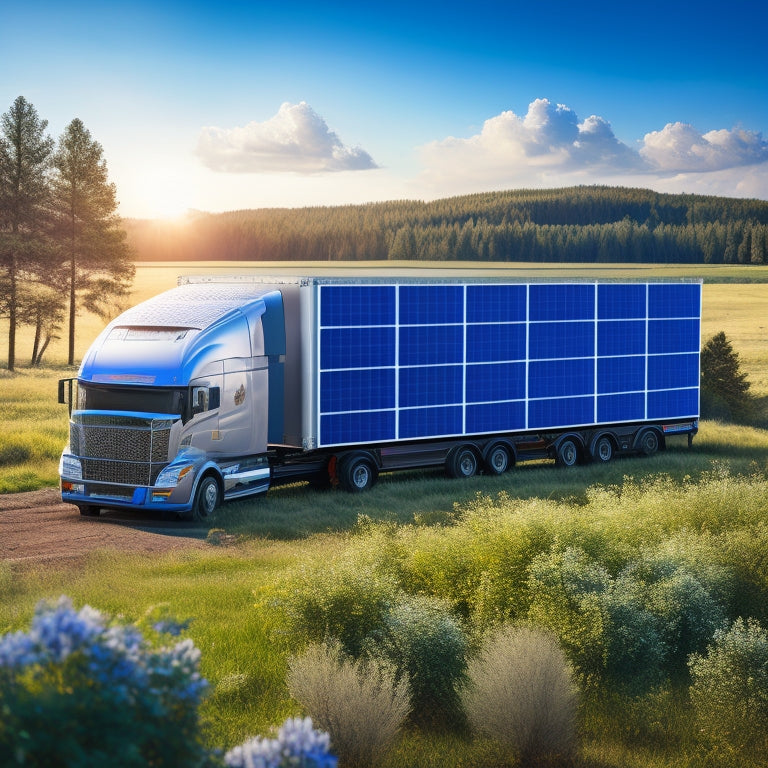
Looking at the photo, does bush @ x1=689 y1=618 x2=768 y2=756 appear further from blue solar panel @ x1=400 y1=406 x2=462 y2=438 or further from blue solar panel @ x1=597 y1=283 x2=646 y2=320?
blue solar panel @ x1=597 y1=283 x2=646 y2=320

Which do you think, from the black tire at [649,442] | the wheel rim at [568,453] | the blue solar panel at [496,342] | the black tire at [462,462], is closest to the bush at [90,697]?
the black tire at [462,462]

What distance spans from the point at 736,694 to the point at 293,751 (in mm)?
5792

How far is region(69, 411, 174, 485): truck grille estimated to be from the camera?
62.7 feet

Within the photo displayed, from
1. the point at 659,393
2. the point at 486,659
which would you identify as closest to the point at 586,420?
the point at 659,393

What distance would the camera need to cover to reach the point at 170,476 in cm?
1906

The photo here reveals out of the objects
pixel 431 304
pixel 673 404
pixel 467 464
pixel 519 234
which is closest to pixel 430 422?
pixel 467 464

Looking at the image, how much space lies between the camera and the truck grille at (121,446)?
19.1m

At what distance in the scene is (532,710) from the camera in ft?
28.6

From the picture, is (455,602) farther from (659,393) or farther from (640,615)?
(659,393)

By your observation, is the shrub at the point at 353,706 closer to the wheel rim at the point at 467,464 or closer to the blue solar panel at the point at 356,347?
the blue solar panel at the point at 356,347

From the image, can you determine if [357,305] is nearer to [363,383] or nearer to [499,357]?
[363,383]

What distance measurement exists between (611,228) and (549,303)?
8234 cm

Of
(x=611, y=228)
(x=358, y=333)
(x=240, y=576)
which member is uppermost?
(x=611, y=228)

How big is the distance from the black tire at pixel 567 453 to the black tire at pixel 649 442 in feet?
8.60
